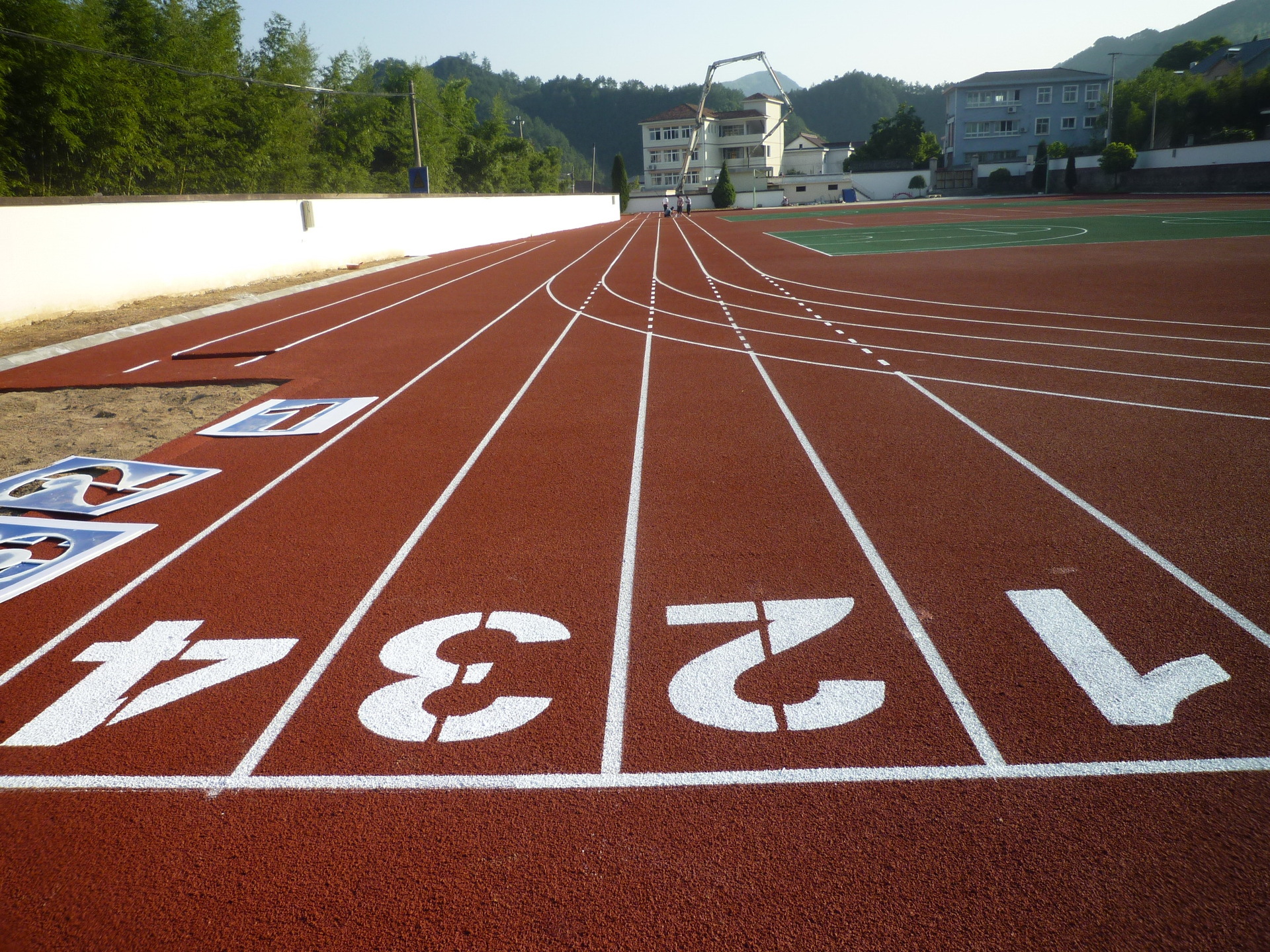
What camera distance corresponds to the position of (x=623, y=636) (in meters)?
4.30

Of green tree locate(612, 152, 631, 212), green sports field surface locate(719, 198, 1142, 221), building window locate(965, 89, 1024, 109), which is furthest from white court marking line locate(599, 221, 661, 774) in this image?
building window locate(965, 89, 1024, 109)

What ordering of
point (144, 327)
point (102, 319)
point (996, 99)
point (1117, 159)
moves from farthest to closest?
point (996, 99) → point (1117, 159) → point (102, 319) → point (144, 327)

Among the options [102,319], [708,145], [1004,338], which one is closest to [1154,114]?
[708,145]

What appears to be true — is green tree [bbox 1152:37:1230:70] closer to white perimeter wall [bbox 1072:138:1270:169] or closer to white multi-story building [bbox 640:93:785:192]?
white perimeter wall [bbox 1072:138:1270:169]

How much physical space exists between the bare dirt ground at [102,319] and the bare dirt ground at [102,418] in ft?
13.0

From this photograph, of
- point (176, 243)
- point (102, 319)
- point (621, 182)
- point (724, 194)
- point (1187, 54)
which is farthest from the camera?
point (621, 182)

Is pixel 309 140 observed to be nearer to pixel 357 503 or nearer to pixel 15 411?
pixel 15 411

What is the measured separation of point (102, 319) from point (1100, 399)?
15874mm

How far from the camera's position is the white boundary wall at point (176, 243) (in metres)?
14.8

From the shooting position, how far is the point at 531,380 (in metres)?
9.98

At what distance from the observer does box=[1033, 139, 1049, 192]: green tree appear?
2479 inches

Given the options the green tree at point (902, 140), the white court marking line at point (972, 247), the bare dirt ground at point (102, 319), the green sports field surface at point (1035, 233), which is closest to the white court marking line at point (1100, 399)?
the bare dirt ground at point (102, 319)

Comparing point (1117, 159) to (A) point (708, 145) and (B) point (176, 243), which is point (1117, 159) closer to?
(A) point (708, 145)

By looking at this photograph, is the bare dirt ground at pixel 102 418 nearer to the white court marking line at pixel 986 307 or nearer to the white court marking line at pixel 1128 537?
the white court marking line at pixel 1128 537
